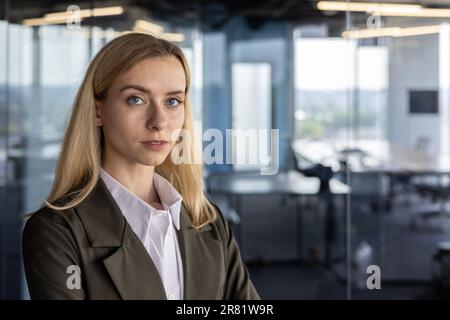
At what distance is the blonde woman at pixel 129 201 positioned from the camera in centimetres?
78

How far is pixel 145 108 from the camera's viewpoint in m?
0.82

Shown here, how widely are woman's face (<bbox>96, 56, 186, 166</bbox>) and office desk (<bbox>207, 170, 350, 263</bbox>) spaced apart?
214 cm

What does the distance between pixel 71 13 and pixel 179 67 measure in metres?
2.39

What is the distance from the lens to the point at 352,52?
2947mm

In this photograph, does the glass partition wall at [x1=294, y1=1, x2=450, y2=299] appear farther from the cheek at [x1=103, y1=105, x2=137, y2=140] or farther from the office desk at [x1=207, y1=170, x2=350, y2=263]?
the cheek at [x1=103, y1=105, x2=137, y2=140]

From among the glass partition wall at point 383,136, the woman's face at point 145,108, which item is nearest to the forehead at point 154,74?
the woman's face at point 145,108

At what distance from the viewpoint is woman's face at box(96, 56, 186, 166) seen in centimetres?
81

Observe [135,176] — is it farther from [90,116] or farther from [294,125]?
[294,125]

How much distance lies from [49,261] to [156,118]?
20 cm

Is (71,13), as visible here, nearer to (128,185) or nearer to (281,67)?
(281,67)

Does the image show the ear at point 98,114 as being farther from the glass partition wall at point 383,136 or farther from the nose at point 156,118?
the glass partition wall at point 383,136

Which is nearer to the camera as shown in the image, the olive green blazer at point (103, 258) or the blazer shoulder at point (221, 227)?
the olive green blazer at point (103, 258)

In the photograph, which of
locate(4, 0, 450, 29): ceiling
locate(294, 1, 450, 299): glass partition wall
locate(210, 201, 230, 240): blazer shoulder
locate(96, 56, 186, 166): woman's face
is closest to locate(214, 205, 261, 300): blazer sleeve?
locate(210, 201, 230, 240): blazer shoulder

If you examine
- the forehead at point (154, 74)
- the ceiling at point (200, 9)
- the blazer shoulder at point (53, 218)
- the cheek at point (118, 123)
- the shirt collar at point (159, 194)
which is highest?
the ceiling at point (200, 9)
